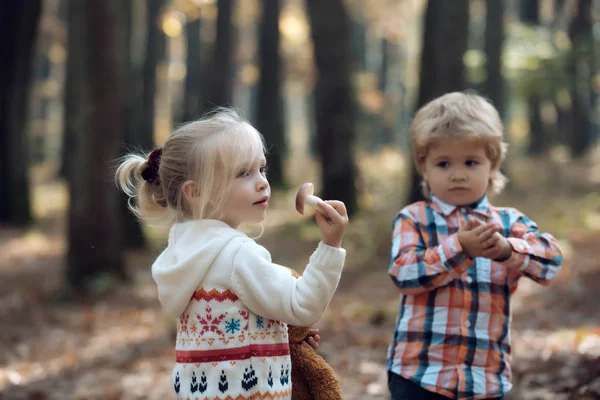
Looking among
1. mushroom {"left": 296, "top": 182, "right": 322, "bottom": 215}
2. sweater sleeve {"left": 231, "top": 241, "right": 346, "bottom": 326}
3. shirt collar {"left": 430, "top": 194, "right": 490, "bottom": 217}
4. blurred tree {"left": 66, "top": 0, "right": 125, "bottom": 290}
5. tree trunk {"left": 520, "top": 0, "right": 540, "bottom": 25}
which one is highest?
tree trunk {"left": 520, "top": 0, "right": 540, "bottom": 25}

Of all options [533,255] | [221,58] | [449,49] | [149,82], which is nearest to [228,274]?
[533,255]

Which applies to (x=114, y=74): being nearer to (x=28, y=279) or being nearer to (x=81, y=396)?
(x=28, y=279)

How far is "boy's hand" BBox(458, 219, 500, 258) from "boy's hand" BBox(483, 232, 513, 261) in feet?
0.05

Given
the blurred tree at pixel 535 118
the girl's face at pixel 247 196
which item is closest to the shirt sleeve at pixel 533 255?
the girl's face at pixel 247 196

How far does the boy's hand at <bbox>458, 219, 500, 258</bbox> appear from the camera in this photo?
2920mm

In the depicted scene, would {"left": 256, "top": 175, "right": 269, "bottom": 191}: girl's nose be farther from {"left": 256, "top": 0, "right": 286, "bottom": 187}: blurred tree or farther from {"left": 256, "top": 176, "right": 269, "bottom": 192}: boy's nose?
{"left": 256, "top": 0, "right": 286, "bottom": 187}: blurred tree

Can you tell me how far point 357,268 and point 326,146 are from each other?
3.02 m

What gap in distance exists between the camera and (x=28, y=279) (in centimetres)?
1078

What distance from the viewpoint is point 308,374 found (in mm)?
2770

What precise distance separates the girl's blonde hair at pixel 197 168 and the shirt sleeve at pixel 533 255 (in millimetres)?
1132

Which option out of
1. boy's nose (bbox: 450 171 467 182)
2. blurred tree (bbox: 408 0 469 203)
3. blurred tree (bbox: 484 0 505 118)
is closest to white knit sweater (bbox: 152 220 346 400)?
boy's nose (bbox: 450 171 467 182)

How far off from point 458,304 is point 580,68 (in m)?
14.8

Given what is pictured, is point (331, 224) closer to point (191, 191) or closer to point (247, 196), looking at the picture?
point (247, 196)

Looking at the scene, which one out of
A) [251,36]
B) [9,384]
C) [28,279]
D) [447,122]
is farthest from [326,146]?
[251,36]
